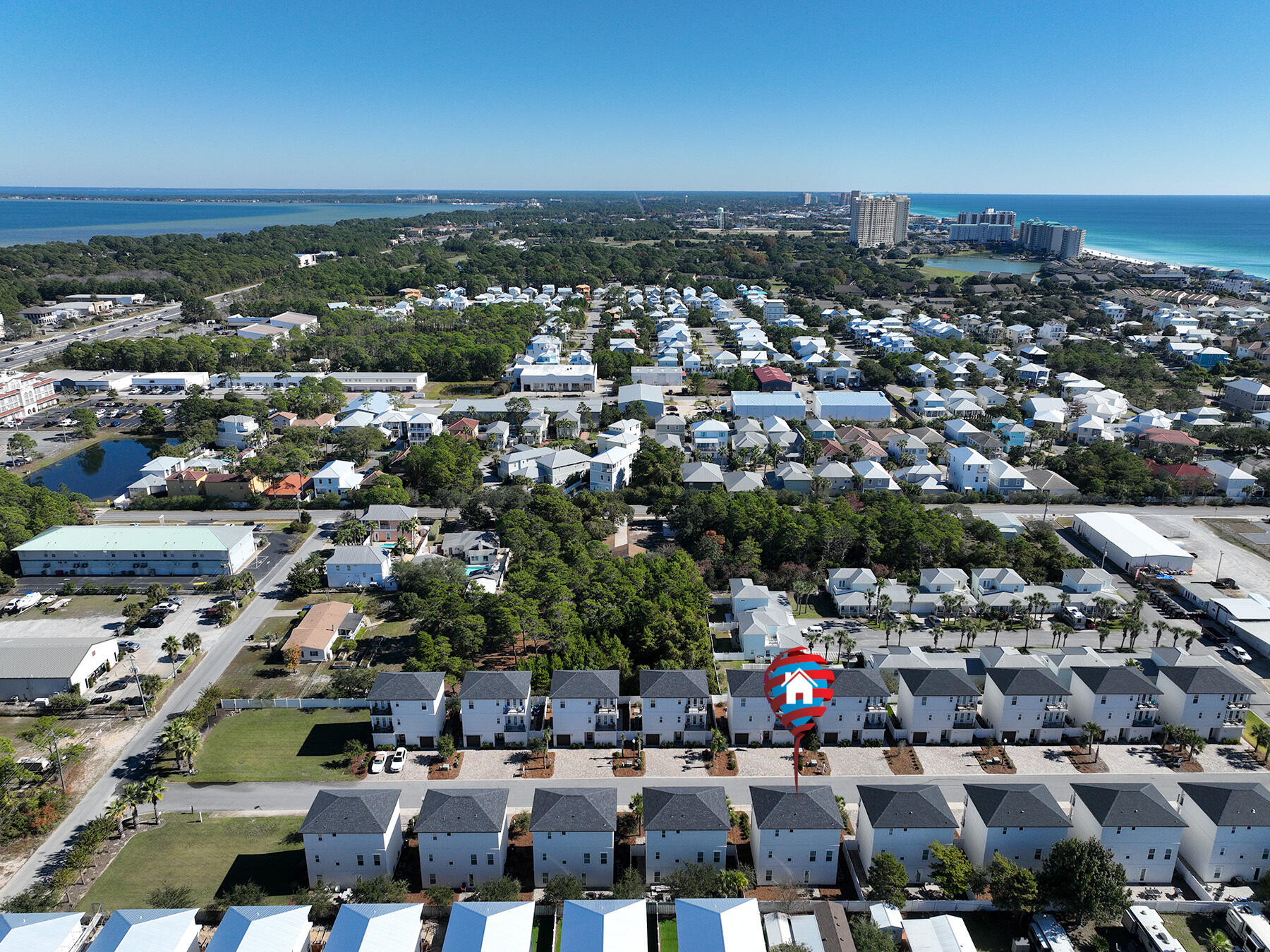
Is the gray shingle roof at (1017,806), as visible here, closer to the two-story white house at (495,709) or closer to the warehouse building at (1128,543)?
the two-story white house at (495,709)

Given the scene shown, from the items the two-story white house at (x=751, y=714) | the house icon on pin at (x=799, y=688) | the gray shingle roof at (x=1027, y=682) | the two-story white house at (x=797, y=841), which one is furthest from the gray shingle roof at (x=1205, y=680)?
the two-story white house at (x=797, y=841)

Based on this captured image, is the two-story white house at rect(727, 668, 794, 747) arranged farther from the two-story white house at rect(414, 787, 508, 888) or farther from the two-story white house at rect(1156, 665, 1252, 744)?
the two-story white house at rect(1156, 665, 1252, 744)

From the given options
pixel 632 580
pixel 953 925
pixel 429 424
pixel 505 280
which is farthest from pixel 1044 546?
pixel 505 280

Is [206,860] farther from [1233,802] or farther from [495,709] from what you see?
[1233,802]

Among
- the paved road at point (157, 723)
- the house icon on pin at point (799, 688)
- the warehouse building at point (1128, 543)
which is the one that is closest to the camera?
the paved road at point (157, 723)

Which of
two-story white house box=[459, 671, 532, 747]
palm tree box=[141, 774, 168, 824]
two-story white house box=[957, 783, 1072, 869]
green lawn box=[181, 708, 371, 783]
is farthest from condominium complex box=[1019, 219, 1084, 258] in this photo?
palm tree box=[141, 774, 168, 824]

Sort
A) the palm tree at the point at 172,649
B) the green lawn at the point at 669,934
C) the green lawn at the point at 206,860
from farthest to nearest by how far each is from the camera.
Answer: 1. the palm tree at the point at 172,649
2. the green lawn at the point at 206,860
3. the green lawn at the point at 669,934
